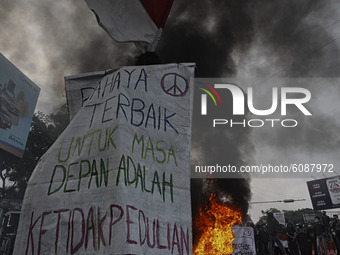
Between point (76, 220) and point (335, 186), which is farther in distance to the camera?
point (335, 186)

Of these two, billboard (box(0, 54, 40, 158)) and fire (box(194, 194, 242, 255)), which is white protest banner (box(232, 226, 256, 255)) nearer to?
fire (box(194, 194, 242, 255))

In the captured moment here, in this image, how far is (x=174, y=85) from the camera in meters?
2.26

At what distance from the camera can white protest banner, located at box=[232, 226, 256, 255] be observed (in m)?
11.1

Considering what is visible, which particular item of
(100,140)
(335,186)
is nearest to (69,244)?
(100,140)

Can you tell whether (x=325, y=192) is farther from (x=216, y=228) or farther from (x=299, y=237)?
(x=216, y=228)

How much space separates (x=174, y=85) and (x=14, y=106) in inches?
649

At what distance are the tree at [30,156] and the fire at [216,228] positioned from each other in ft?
42.4

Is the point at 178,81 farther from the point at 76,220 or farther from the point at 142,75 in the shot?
the point at 76,220

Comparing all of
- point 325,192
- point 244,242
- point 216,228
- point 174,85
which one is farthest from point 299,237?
point 174,85

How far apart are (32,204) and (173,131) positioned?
890 mm

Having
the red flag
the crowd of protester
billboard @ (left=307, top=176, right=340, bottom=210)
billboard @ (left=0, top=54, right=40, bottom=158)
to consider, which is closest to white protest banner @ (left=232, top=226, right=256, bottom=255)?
the crowd of protester

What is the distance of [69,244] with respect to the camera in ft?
5.59

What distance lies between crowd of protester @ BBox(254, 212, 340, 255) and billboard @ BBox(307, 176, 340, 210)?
7.17m

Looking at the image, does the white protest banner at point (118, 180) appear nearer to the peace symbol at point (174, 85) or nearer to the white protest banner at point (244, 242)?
the peace symbol at point (174, 85)
